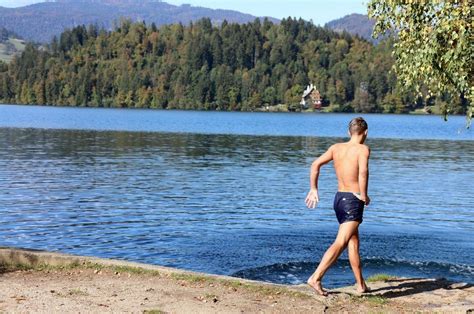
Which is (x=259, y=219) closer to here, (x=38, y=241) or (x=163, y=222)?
(x=163, y=222)

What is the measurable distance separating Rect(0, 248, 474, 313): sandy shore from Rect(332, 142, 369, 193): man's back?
1781mm

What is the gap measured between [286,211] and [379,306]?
17.7m

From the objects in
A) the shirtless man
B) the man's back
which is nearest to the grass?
the shirtless man

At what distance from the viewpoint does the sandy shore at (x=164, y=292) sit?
10.6 m

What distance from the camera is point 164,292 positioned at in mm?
11383

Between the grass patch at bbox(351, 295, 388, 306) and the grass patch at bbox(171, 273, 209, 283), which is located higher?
the grass patch at bbox(171, 273, 209, 283)

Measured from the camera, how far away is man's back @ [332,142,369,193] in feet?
37.8

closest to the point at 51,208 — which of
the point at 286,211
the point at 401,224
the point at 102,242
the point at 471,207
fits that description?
the point at 102,242

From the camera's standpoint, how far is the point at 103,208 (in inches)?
1118

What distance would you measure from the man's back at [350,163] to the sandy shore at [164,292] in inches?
70.1

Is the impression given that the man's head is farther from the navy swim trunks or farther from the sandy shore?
the sandy shore

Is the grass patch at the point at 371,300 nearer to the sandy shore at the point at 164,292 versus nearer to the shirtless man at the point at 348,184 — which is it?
the sandy shore at the point at 164,292

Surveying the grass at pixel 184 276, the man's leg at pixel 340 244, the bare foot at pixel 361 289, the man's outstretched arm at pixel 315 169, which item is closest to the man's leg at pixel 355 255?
the bare foot at pixel 361 289

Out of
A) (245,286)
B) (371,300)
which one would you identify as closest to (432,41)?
(371,300)
